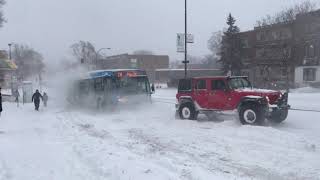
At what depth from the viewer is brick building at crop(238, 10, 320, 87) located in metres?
56.3

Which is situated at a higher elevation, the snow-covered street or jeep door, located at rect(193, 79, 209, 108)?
jeep door, located at rect(193, 79, 209, 108)

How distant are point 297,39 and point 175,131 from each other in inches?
1875

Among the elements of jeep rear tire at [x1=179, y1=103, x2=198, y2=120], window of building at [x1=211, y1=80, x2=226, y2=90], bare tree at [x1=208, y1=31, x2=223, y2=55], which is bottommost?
jeep rear tire at [x1=179, y1=103, x2=198, y2=120]

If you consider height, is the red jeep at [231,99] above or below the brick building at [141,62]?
below

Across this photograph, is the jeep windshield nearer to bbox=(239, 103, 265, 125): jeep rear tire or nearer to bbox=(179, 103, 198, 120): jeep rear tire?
bbox=(239, 103, 265, 125): jeep rear tire

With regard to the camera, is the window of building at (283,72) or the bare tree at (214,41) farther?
the bare tree at (214,41)

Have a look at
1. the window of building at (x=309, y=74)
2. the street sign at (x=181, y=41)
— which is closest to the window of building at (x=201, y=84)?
the street sign at (x=181, y=41)

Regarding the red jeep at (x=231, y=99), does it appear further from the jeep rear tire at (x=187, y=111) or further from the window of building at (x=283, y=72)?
the window of building at (x=283, y=72)

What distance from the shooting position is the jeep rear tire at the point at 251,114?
16.9 meters

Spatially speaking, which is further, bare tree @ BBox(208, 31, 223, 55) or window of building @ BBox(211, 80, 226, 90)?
bare tree @ BBox(208, 31, 223, 55)

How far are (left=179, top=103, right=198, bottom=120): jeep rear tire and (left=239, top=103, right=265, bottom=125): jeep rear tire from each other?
9.91 ft

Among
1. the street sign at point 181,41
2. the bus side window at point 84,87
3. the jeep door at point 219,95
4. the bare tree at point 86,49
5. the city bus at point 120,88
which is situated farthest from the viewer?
the bare tree at point 86,49

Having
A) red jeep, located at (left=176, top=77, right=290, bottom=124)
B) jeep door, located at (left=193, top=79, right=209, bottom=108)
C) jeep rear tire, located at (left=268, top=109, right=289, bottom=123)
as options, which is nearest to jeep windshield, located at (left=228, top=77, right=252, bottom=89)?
red jeep, located at (left=176, top=77, right=290, bottom=124)

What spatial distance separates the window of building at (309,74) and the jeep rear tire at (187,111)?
132 feet
